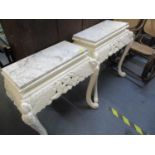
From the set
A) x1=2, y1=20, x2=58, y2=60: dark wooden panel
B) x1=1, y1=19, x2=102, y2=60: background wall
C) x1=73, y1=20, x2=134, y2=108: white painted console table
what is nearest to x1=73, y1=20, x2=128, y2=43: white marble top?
x1=73, y1=20, x2=134, y2=108: white painted console table

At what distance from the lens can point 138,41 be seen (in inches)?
81.6

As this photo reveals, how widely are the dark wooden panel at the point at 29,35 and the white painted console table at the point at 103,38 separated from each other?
0.92 feet

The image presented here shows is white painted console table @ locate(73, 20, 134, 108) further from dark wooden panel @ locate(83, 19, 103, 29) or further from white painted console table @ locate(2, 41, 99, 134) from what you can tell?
white painted console table @ locate(2, 41, 99, 134)

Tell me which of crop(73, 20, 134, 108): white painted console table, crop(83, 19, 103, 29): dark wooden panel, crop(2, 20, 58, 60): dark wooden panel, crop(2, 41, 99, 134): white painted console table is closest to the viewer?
Result: crop(2, 41, 99, 134): white painted console table

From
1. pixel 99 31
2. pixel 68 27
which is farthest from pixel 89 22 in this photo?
pixel 68 27

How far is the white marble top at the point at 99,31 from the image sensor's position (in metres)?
1.33

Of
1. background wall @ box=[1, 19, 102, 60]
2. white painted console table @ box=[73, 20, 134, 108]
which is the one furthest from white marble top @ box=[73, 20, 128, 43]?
background wall @ box=[1, 19, 102, 60]

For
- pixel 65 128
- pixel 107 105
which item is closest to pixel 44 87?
pixel 65 128

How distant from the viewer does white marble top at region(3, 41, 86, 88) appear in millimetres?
909

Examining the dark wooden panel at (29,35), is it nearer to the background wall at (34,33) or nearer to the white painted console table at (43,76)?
the background wall at (34,33)

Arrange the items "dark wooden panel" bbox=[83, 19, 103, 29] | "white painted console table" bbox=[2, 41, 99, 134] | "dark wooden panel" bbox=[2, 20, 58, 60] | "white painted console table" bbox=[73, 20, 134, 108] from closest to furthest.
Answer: "white painted console table" bbox=[2, 41, 99, 134], "dark wooden panel" bbox=[2, 20, 58, 60], "white painted console table" bbox=[73, 20, 134, 108], "dark wooden panel" bbox=[83, 19, 103, 29]

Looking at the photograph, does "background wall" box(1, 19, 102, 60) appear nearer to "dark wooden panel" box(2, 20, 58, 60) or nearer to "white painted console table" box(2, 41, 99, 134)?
"dark wooden panel" box(2, 20, 58, 60)

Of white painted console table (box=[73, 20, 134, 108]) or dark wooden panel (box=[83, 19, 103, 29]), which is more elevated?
dark wooden panel (box=[83, 19, 103, 29])

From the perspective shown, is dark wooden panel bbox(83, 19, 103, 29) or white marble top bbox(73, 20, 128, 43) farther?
dark wooden panel bbox(83, 19, 103, 29)
